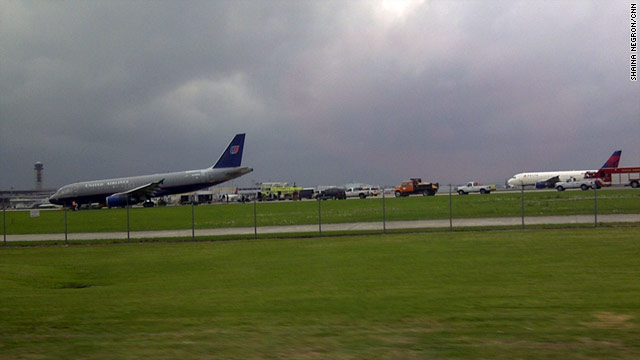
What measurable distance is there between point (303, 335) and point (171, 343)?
1696mm

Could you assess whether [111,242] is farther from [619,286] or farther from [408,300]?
[619,286]

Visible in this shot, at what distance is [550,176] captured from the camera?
280 ft

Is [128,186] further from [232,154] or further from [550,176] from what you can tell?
[550,176]

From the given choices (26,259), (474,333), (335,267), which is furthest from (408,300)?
(26,259)

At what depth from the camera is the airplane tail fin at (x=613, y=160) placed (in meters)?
78.8

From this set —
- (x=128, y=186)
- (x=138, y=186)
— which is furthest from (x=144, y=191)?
(x=128, y=186)

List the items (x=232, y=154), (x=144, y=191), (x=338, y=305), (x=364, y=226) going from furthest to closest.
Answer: (x=232, y=154)
(x=144, y=191)
(x=364, y=226)
(x=338, y=305)

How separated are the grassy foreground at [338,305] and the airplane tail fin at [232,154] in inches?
2069

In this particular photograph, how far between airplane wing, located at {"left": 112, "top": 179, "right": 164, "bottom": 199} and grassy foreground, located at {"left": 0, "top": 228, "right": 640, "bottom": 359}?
151 ft

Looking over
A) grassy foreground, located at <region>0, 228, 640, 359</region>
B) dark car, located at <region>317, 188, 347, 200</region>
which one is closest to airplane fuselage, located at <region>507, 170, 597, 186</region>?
dark car, located at <region>317, 188, 347, 200</region>

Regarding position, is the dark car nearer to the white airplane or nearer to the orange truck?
the orange truck

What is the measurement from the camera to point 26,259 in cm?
1962

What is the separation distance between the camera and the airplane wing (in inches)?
2494

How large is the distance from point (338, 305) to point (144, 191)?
2301 inches
